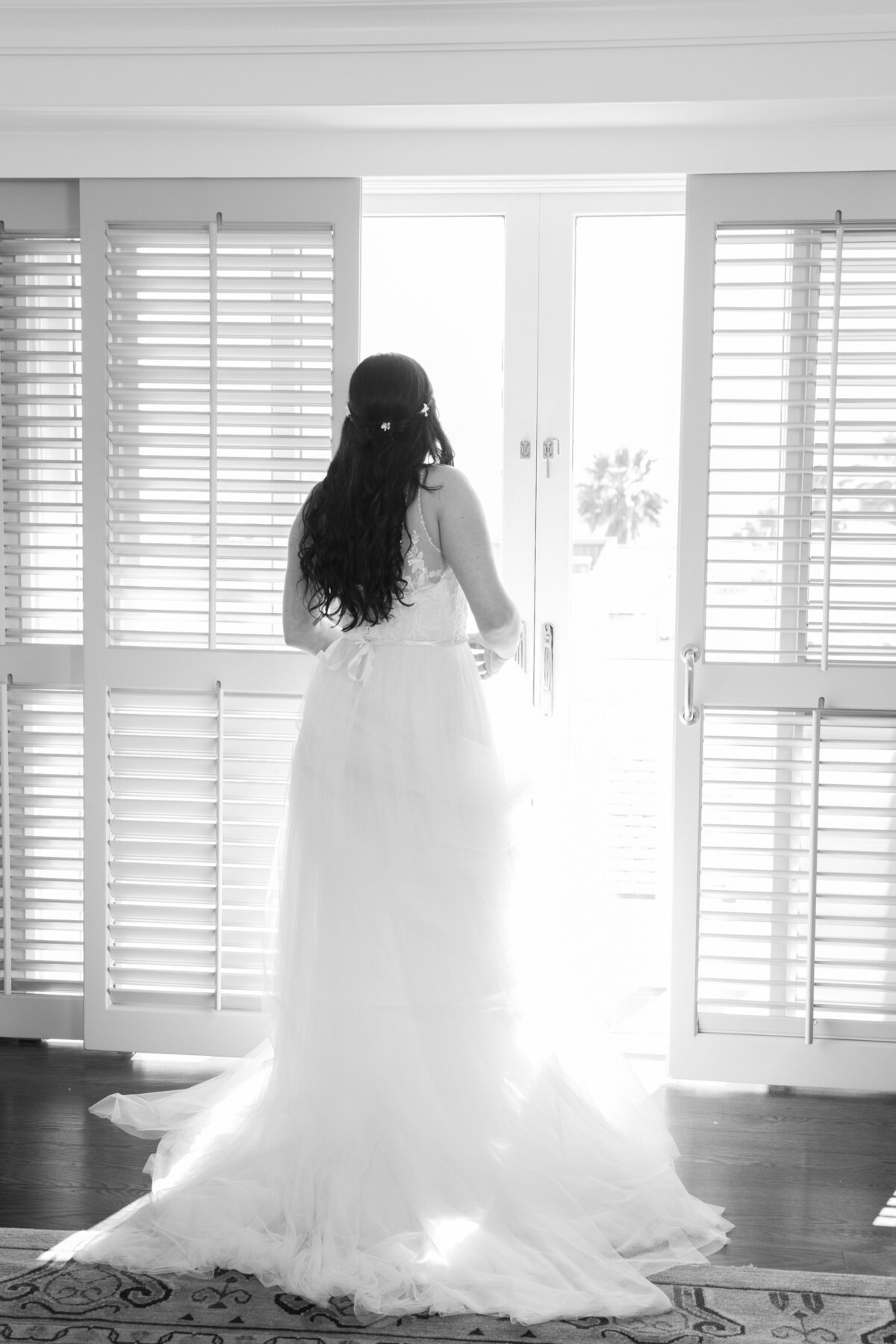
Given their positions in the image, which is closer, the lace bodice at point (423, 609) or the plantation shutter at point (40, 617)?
the lace bodice at point (423, 609)

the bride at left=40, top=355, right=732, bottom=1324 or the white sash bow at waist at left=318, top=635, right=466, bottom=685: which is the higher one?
the white sash bow at waist at left=318, top=635, right=466, bottom=685

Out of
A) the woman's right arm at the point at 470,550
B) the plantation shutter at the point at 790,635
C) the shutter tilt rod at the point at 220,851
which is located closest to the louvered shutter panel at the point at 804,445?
the plantation shutter at the point at 790,635

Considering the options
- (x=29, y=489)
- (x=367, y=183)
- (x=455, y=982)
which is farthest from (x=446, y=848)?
(x=367, y=183)

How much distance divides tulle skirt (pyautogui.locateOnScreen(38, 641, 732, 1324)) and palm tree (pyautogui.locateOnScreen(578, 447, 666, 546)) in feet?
2.86

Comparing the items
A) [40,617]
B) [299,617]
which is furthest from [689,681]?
[40,617]

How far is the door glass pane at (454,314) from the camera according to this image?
9.93ft

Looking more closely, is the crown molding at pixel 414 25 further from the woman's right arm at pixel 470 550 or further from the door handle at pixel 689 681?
the door handle at pixel 689 681

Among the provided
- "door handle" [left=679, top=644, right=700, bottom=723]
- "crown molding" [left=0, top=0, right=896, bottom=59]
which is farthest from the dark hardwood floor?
"crown molding" [left=0, top=0, right=896, bottom=59]

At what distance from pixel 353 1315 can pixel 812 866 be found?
1.50 metres

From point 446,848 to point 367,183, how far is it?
1756 millimetres

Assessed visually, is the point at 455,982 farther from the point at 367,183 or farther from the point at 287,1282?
the point at 367,183

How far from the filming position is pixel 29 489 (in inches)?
117

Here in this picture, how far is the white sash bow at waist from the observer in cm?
231

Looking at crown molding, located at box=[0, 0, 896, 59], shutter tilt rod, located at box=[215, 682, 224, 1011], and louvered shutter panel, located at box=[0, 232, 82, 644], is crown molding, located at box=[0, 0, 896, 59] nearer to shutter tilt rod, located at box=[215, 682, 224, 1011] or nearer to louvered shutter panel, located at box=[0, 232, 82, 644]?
louvered shutter panel, located at box=[0, 232, 82, 644]
